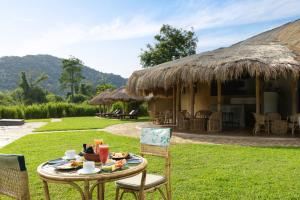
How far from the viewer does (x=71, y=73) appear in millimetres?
56125

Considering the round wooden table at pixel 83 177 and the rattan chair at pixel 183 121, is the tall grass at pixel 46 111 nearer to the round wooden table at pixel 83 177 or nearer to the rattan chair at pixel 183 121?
the rattan chair at pixel 183 121

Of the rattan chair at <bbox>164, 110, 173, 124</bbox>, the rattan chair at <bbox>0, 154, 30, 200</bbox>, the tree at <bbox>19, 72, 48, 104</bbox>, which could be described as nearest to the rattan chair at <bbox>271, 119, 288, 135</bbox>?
the rattan chair at <bbox>164, 110, 173, 124</bbox>

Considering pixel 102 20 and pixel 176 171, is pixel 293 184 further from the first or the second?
pixel 102 20

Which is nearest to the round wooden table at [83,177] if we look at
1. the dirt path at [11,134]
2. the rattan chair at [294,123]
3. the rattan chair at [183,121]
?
the dirt path at [11,134]

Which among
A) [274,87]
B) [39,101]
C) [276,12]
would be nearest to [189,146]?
[274,87]

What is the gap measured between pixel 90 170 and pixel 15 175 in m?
0.58

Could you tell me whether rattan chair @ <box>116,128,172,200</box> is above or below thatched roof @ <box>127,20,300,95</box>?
below

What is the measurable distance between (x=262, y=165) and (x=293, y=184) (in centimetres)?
127

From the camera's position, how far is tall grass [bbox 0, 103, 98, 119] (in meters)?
25.9

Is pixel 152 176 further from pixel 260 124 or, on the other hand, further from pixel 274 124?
pixel 274 124

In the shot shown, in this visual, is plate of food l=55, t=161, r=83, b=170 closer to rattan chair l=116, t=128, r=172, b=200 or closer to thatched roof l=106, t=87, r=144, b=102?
rattan chair l=116, t=128, r=172, b=200

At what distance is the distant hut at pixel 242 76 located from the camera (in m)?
9.60

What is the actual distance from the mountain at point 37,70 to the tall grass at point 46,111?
40.9m

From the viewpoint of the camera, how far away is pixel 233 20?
15.9 meters
